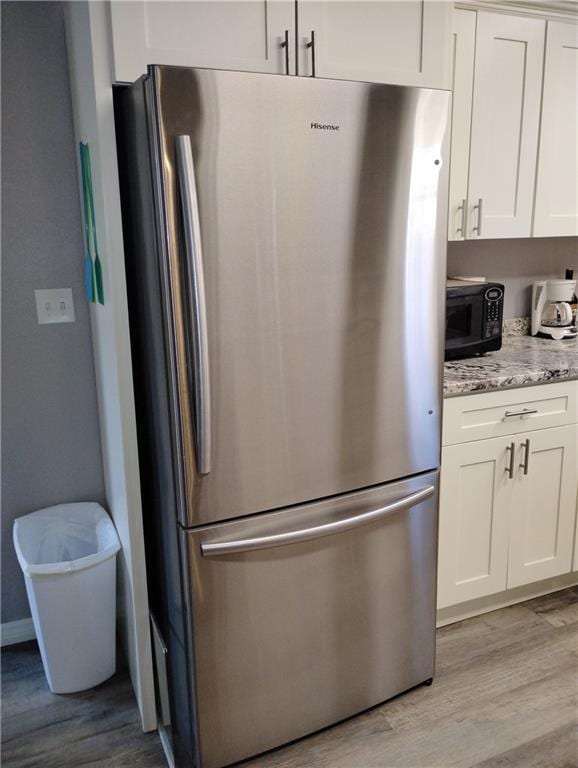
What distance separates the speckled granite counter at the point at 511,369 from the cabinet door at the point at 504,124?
0.47 metres

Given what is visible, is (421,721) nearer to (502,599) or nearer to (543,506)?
(502,599)

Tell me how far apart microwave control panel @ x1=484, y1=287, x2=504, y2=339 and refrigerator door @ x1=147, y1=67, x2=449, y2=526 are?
710 mm

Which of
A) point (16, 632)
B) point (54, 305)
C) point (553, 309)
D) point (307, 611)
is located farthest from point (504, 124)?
point (16, 632)

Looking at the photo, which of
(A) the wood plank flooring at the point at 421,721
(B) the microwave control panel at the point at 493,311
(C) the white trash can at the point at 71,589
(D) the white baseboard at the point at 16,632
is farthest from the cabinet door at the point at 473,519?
(D) the white baseboard at the point at 16,632

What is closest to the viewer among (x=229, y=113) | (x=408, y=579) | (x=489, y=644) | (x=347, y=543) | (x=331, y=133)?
(x=229, y=113)

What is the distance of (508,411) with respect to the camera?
88.6 inches

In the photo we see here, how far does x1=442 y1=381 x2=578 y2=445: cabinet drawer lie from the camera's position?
7.12ft

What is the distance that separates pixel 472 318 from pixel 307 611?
4.12 feet

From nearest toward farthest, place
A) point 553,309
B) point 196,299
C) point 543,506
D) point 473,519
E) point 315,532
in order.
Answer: point 196,299 < point 315,532 < point 473,519 < point 543,506 < point 553,309

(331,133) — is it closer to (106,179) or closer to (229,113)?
(229,113)

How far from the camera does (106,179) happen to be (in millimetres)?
1596

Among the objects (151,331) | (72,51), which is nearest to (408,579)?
(151,331)

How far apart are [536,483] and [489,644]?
590 millimetres

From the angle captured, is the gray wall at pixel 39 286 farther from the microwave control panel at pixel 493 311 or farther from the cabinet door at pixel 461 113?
the microwave control panel at pixel 493 311
